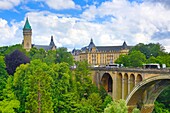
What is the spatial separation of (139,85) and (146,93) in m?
6.41

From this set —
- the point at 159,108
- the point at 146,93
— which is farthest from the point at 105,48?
the point at 146,93

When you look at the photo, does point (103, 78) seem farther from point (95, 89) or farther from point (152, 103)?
point (152, 103)

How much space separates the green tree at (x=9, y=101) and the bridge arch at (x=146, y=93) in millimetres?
16416

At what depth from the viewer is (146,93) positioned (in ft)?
169

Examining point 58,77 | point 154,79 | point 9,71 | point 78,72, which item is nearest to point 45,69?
point 58,77

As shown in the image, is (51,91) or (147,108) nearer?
(51,91)

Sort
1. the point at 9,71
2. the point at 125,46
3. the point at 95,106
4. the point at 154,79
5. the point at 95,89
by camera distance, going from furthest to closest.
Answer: the point at 125,46 < the point at 9,71 < the point at 95,89 < the point at 95,106 < the point at 154,79

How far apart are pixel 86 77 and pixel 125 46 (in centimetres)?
7579

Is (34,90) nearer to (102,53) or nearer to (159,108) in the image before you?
(159,108)

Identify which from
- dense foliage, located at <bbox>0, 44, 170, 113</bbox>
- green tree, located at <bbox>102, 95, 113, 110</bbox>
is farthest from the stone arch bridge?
dense foliage, located at <bbox>0, 44, 170, 113</bbox>

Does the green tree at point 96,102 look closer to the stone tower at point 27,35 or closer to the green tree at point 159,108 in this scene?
the green tree at point 159,108

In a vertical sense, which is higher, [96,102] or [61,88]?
[61,88]

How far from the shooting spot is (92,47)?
13688 cm

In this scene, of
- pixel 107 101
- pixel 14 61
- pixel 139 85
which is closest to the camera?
pixel 139 85
